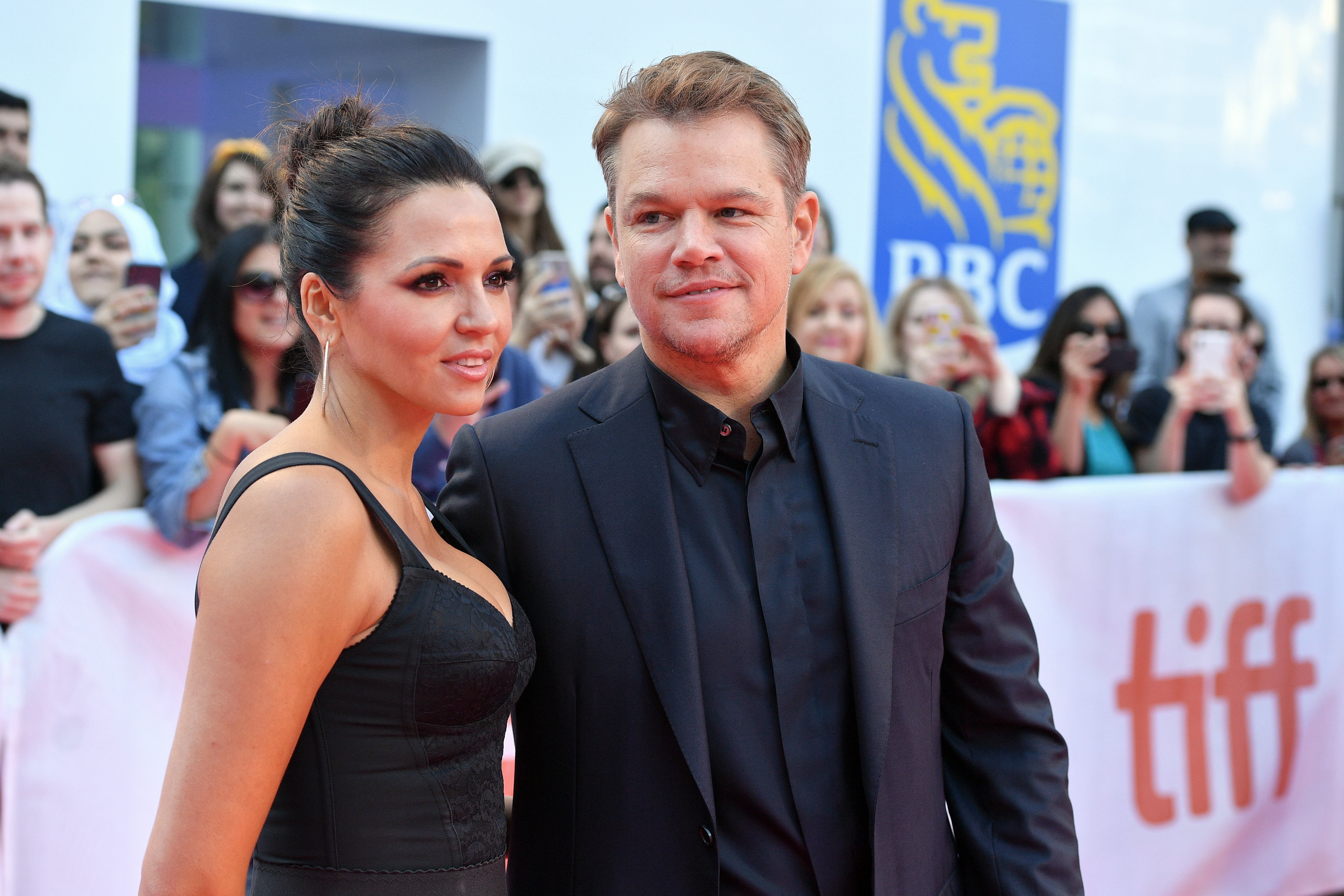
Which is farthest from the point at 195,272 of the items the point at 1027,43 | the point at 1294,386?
the point at 1294,386

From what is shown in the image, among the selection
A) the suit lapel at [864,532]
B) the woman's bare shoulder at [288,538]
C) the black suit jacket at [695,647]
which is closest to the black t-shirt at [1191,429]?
the black suit jacket at [695,647]

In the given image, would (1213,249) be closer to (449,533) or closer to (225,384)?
(225,384)

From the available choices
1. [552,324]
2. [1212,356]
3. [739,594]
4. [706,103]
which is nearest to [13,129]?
[552,324]

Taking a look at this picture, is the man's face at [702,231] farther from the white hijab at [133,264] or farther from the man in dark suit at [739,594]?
the white hijab at [133,264]

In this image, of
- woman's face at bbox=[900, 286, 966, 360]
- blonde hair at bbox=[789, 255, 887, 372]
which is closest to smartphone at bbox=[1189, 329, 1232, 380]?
woman's face at bbox=[900, 286, 966, 360]

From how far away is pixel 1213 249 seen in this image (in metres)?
7.54

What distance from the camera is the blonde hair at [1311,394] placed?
6.22 metres

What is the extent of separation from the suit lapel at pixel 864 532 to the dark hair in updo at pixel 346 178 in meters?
0.67

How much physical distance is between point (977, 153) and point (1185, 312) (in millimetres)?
1815

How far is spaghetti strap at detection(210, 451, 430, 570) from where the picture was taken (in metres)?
1.76

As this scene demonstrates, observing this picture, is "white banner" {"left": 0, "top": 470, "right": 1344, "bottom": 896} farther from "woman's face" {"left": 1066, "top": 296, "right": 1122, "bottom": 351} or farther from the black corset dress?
the black corset dress

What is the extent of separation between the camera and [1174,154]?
9.26 meters

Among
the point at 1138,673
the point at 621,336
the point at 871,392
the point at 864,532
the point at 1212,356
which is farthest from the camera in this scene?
the point at 1212,356

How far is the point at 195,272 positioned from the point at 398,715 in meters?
3.95
